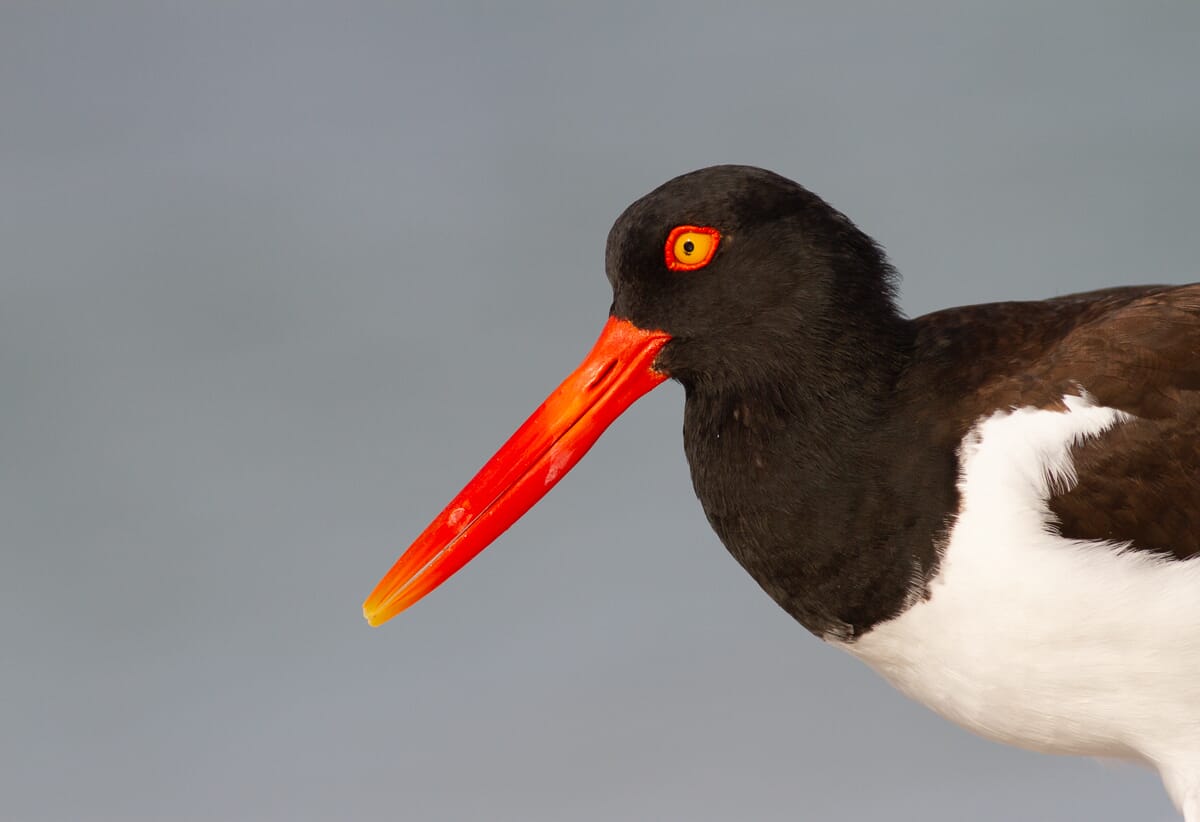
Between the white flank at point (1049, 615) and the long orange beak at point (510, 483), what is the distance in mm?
791

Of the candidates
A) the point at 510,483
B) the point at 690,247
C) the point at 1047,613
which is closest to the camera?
the point at 1047,613

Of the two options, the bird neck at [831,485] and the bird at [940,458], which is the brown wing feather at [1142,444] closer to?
the bird at [940,458]

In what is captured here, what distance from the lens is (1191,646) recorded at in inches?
126

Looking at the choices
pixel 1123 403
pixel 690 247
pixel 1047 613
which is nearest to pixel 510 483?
pixel 690 247

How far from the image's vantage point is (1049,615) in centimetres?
318

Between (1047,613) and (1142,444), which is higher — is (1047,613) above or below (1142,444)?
below

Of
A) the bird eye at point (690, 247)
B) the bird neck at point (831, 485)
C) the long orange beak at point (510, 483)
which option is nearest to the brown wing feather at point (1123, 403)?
the bird neck at point (831, 485)

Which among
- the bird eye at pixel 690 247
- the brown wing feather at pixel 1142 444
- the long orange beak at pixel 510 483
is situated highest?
the bird eye at pixel 690 247

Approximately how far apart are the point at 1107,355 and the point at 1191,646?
0.62 metres

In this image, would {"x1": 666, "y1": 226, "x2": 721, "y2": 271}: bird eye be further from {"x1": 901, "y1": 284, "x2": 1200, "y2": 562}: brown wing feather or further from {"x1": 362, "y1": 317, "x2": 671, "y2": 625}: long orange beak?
{"x1": 901, "y1": 284, "x2": 1200, "y2": 562}: brown wing feather

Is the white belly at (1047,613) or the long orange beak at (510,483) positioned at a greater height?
the long orange beak at (510,483)

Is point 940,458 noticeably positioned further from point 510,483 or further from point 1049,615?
point 510,483

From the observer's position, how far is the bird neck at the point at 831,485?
3221mm

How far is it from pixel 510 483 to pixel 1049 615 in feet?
4.03
